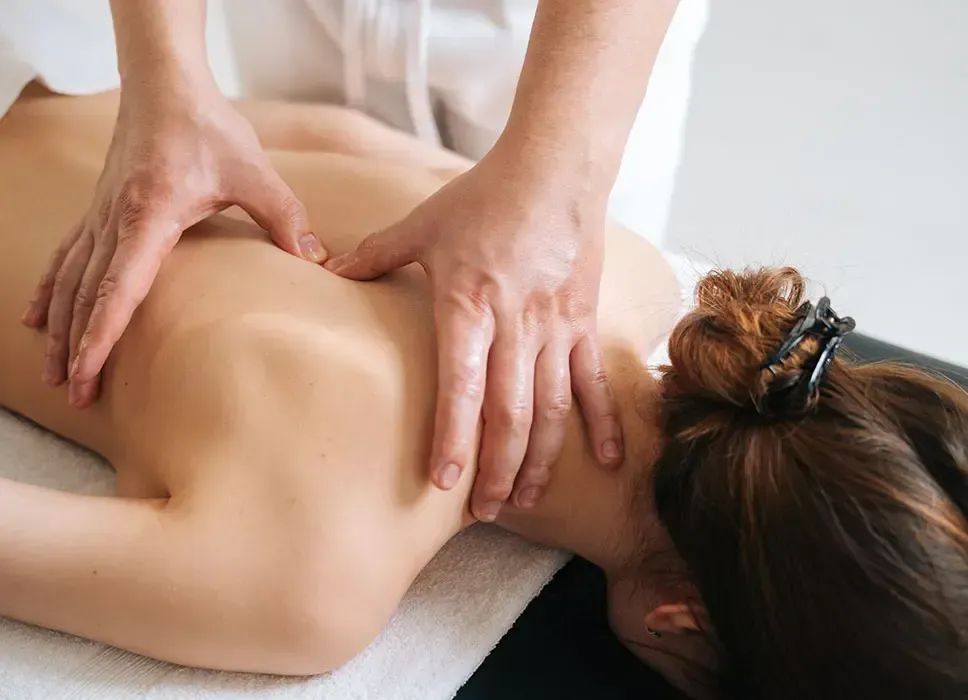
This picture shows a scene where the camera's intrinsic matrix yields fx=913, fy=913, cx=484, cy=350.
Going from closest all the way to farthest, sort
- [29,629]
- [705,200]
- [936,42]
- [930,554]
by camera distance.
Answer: [930,554]
[29,629]
[936,42]
[705,200]

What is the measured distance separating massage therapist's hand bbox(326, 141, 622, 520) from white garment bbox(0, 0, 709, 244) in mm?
350

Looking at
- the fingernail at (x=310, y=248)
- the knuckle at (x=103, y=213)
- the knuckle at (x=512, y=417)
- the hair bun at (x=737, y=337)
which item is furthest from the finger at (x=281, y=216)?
the hair bun at (x=737, y=337)

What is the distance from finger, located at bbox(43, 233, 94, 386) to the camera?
32.5 inches

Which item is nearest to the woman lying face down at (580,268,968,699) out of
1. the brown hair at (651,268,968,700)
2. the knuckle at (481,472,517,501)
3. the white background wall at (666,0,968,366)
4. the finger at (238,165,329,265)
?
the brown hair at (651,268,968,700)

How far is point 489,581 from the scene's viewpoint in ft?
2.73

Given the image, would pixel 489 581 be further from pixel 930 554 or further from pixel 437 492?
pixel 930 554

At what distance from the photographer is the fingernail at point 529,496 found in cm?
77

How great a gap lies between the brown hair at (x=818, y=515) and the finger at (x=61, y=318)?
54 centimetres

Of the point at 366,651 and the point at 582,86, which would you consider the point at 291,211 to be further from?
the point at 366,651

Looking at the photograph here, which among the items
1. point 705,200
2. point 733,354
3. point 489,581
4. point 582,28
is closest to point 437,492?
point 489,581

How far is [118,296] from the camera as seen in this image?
2.50ft

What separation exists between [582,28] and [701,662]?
21.8 inches

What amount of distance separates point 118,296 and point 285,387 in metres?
0.19

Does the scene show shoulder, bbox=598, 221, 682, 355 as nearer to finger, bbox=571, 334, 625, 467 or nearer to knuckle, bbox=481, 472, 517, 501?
finger, bbox=571, 334, 625, 467
